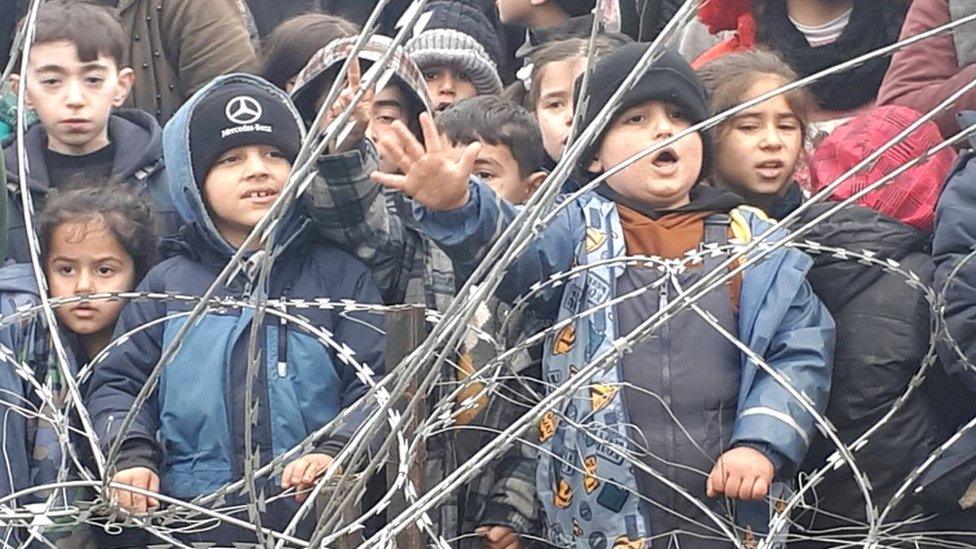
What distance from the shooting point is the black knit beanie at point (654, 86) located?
3.19m

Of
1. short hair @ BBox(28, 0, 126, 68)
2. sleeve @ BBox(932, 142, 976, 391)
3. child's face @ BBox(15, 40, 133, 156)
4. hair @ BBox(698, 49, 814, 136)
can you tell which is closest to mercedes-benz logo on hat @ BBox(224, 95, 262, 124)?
child's face @ BBox(15, 40, 133, 156)

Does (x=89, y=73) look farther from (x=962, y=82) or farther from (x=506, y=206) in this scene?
(x=962, y=82)

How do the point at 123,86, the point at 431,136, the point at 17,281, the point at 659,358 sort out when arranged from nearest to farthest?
the point at 431,136
the point at 659,358
the point at 17,281
the point at 123,86

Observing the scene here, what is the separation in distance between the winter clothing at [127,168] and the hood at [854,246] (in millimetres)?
1508

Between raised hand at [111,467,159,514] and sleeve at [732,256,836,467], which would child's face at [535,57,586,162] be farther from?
raised hand at [111,467,159,514]

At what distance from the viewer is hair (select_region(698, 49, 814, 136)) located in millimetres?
3611

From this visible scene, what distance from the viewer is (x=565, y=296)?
121 inches

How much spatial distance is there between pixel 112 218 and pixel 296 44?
788 mm

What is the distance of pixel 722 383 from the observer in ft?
9.72

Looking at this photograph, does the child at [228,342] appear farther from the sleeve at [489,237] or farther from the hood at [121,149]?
the hood at [121,149]

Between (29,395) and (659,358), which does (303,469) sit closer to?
(659,358)

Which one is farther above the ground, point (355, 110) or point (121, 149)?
point (355, 110)

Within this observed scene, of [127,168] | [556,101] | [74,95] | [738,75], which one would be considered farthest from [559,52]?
[74,95]

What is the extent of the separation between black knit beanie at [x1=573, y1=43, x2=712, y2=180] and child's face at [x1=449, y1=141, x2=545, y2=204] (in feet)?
1.26
